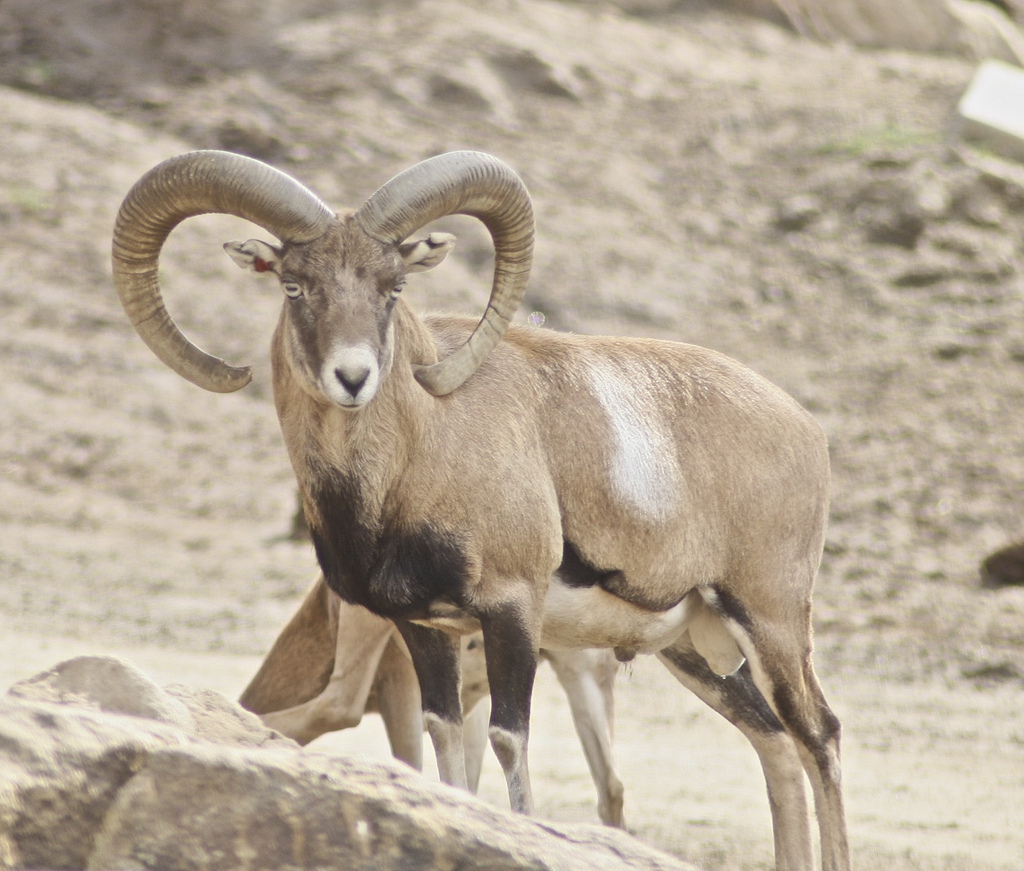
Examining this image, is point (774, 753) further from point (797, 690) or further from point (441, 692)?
point (441, 692)

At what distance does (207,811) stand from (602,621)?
118 inches

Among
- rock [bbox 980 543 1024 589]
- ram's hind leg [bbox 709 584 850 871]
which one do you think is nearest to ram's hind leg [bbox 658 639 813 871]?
ram's hind leg [bbox 709 584 850 871]

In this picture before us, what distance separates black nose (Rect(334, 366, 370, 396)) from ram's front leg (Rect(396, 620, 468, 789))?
1.20 metres

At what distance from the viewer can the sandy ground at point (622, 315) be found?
37.2ft

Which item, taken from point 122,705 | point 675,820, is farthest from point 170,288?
point 122,705

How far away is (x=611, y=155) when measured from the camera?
2250 cm

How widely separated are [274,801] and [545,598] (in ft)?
8.31

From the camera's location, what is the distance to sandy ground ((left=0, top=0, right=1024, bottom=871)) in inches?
447

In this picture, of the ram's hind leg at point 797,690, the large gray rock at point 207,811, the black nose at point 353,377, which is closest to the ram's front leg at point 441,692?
the black nose at point 353,377

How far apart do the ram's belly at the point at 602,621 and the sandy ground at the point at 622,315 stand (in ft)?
6.02

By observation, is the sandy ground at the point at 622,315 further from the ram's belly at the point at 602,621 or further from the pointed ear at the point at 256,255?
the pointed ear at the point at 256,255

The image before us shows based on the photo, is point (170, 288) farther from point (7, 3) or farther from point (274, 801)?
point (274, 801)

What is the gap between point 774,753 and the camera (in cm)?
707

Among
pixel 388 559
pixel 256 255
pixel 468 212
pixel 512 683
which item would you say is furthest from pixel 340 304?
pixel 512 683
